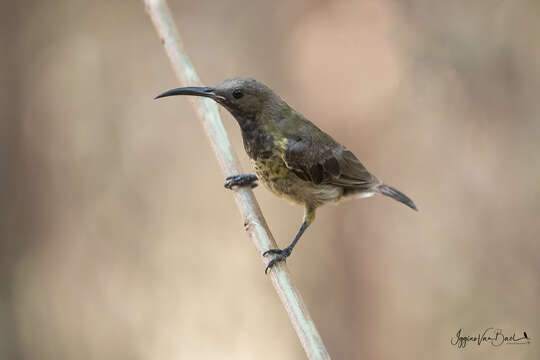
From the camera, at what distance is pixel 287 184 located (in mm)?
3523

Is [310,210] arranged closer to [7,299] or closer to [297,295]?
[297,295]

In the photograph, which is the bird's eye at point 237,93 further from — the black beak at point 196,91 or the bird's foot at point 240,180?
the bird's foot at point 240,180

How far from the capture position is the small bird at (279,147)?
11.0 ft

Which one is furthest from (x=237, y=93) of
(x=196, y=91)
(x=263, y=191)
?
(x=263, y=191)

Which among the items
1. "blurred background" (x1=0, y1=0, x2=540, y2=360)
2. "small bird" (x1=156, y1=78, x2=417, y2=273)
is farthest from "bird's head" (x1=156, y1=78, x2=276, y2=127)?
"blurred background" (x1=0, y1=0, x2=540, y2=360)

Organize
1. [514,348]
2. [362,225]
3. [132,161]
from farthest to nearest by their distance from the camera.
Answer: [132,161]
[362,225]
[514,348]

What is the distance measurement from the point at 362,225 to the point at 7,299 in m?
3.32

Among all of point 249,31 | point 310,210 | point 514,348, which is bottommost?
point 514,348

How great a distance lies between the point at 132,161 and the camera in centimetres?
620

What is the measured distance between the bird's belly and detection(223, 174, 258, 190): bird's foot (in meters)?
0.10

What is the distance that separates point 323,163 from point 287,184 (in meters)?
0.31

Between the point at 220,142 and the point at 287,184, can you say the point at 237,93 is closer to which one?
the point at 220,142

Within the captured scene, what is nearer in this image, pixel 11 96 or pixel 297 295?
pixel 297 295

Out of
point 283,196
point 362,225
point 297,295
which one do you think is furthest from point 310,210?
point 362,225
